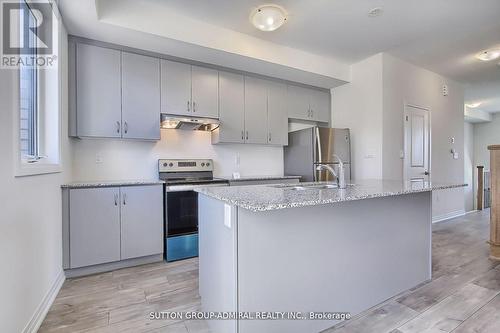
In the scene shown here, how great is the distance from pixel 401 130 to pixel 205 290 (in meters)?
3.72

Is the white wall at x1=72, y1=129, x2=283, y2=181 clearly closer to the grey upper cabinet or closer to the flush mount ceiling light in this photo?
the grey upper cabinet

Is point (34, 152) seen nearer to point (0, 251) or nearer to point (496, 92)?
point (0, 251)

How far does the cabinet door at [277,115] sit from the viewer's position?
3.85 m

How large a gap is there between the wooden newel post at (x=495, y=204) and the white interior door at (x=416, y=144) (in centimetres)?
105

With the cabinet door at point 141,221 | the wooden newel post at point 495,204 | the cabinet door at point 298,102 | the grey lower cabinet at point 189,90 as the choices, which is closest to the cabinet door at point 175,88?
the grey lower cabinet at point 189,90

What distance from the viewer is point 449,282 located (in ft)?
7.50

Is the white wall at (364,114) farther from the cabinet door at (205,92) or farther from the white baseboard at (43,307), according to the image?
the white baseboard at (43,307)

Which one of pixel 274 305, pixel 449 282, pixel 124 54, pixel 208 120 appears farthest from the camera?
pixel 208 120

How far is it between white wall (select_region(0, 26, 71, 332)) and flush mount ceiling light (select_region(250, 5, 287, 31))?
2.01m

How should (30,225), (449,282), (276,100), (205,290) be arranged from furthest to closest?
(276,100), (449,282), (205,290), (30,225)

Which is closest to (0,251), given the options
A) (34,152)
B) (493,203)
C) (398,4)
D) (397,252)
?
(34,152)

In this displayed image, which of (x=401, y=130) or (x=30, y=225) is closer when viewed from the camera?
(x=30, y=225)

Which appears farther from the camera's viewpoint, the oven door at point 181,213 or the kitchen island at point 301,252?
the oven door at point 181,213

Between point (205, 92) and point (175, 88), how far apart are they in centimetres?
39
